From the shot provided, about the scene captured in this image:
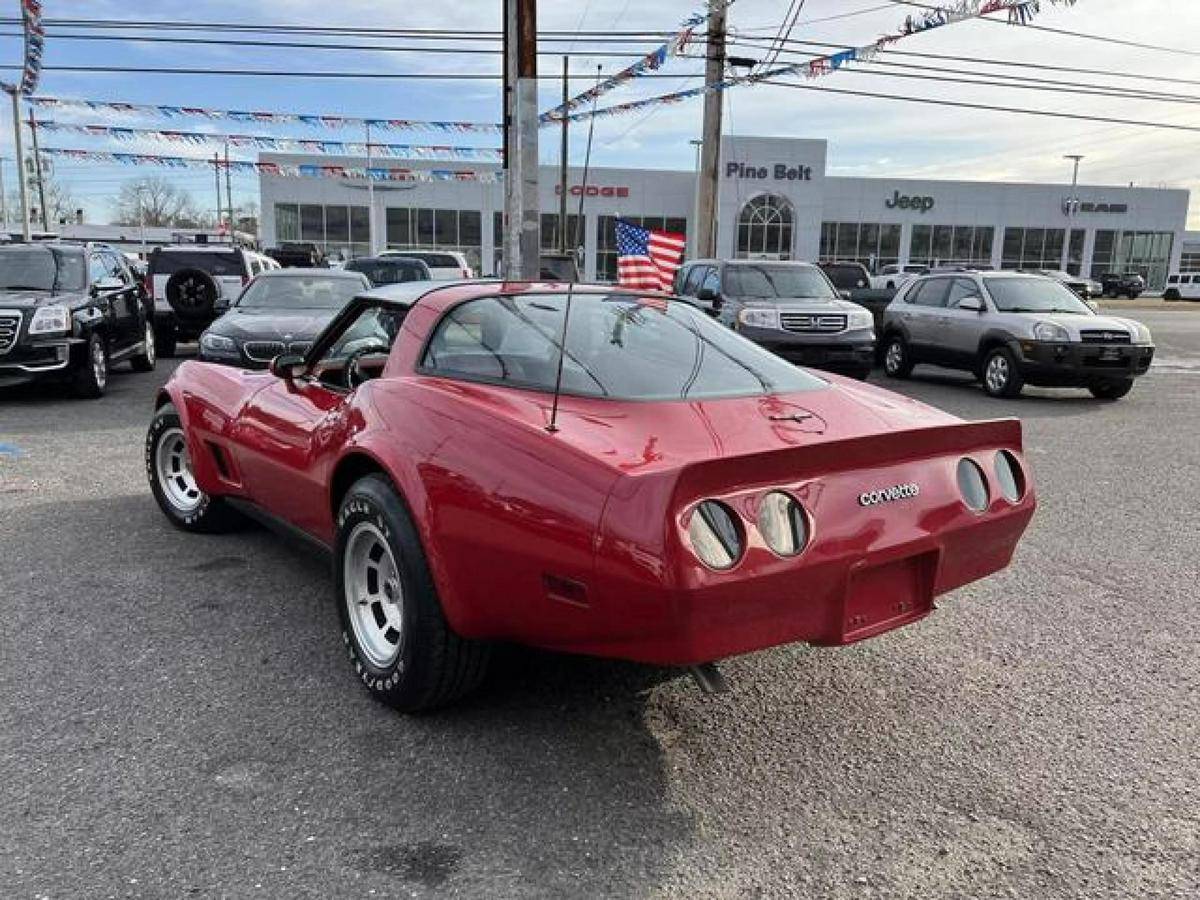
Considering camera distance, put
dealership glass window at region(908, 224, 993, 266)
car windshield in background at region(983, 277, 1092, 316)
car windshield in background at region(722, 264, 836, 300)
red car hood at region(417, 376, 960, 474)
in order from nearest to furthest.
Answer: red car hood at region(417, 376, 960, 474) → car windshield in background at region(983, 277, 1092, 316) → car windshield in background at region(722, 264, 836, 300) → dealership glass window at region(908, 224, 993, 266)

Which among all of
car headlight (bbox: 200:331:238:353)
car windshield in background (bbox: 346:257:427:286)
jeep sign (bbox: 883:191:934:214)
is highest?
jeep sign (bbox: 883:191:934:214)

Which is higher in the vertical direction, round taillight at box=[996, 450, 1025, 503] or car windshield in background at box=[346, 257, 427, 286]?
car windshield in background at box=[346, 257, 427, 286]

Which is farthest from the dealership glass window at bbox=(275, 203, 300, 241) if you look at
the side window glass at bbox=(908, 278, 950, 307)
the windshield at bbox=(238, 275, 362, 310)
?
the windshield at bbox=(238, 275, 362, 310)

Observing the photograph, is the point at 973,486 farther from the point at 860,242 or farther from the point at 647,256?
the point at 860,242

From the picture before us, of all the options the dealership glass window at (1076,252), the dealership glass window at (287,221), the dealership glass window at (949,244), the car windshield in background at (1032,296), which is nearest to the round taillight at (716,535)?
the car windshield in background at (1032,296)

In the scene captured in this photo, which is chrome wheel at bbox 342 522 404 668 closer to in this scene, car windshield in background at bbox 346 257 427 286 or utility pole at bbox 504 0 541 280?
utility pole at bbox 504 0 541 280

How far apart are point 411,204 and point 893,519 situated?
53.0 m

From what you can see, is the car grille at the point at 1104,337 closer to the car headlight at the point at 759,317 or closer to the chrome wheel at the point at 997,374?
the chrome wheel at the point at 997,374

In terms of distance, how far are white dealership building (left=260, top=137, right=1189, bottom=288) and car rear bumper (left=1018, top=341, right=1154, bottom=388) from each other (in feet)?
123

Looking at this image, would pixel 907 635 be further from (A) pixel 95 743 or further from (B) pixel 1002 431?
(A) pixel 95 743

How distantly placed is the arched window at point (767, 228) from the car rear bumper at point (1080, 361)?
42869mm

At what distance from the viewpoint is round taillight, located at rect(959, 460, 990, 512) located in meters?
3.11

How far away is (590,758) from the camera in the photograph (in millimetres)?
3031

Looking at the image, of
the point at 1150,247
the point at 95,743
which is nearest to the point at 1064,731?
the point at 95,743
